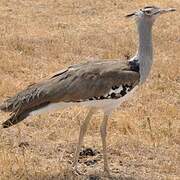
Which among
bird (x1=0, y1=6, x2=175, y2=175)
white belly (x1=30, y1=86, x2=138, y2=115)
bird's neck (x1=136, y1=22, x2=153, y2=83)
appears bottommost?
white belly (x1=30, y1=86, x2=138, y2=115)

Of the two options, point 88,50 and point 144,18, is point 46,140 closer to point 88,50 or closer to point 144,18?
point 144,18

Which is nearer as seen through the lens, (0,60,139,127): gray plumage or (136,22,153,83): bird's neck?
(0,60,139,127): gray plumage

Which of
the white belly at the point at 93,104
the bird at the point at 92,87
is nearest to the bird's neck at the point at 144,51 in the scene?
the bird at the point at 92,87

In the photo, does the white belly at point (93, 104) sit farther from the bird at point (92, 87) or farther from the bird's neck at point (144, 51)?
the bird's neck at point (144, 51)

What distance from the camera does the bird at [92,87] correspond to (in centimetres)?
479

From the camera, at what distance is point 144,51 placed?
16.4ft

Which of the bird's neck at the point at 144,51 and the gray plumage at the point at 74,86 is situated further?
the bird's neck at the point at 144,51

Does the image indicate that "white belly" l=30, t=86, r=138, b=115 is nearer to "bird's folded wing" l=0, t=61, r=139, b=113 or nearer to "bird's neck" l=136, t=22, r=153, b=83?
"bird's folded wing" l=0, t=61, r=139, b=113

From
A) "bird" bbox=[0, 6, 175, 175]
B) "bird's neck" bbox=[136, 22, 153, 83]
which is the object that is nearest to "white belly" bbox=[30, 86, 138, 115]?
"bird" bbox=[0, 6, 175, 175]

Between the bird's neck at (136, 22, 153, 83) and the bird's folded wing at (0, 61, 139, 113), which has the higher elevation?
the bird's neck at (136, 22, 153, 83)

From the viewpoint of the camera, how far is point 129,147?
5.66 meters

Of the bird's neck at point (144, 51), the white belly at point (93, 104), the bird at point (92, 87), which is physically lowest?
the white belly at point (93, 104)

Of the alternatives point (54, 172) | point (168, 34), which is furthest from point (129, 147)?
point (168, 34)

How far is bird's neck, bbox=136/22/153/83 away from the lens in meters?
4.98
